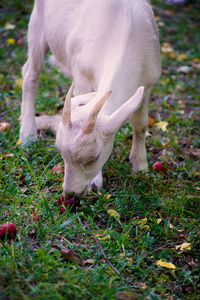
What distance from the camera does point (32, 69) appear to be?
4.73 m

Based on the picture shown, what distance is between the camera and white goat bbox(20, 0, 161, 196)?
9.24 ft

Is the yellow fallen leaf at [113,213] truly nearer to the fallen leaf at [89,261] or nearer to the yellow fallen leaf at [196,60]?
the fallen leaf at [89,261]

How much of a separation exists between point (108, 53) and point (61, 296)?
6.80ft

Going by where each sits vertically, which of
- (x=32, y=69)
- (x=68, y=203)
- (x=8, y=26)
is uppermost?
(x=32, y=69)

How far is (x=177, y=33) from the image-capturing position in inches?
338

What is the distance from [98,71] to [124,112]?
0.72 metres

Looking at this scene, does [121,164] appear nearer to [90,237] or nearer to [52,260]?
[90,237]

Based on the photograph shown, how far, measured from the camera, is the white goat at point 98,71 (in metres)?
2.82

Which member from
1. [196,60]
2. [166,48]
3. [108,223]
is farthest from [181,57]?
[108,223]

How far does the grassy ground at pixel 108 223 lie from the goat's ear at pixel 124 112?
704mm

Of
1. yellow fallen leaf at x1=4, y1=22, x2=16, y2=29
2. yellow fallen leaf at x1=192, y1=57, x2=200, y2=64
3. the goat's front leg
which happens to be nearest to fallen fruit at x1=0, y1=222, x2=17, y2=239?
the goat's front leg

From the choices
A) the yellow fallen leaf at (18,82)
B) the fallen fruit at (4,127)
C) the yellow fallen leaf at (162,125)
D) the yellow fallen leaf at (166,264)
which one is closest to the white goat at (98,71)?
the fallen fruit at (4,127)

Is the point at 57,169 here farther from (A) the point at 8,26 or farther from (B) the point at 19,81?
(A) the point at 8,26

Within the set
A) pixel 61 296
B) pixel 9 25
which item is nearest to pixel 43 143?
pixel 61 296
